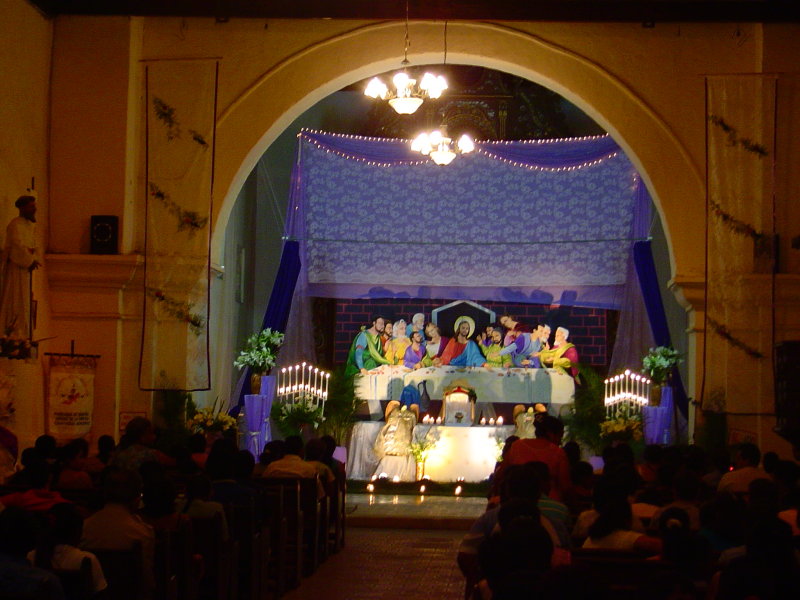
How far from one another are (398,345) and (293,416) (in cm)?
255

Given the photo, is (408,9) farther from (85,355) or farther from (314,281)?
(314,281)

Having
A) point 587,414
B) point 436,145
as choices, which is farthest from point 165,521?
point 587,414

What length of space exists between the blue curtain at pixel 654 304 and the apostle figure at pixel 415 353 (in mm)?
3145

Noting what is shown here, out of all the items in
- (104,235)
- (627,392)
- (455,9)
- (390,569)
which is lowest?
(390,569)

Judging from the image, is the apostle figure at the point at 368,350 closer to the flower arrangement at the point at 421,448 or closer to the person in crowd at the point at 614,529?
the flower arrangement at the point at 421,448

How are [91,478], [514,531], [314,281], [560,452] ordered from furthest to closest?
1. [314,281]
2. [91,478]
3. [560,452]
4. [514,531]

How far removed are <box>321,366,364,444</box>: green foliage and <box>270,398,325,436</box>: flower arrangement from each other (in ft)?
2.35

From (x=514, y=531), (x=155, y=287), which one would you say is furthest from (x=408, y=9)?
(x=514, y=531)

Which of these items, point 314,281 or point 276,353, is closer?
point 276,353

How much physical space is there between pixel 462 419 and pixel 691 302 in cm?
444

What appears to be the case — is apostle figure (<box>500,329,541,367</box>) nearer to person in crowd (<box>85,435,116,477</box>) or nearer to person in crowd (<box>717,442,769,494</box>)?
person in crowd (<box>85,435,116,477</box>)

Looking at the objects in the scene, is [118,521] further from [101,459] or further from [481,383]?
[481,383]

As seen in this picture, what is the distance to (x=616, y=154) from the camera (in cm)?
1653

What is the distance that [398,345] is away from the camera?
1722 centimetres
